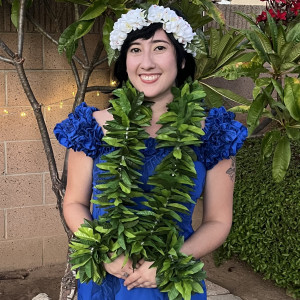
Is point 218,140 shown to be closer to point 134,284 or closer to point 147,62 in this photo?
point 147,62

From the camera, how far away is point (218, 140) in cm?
184

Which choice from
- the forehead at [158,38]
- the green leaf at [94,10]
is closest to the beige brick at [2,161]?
the green leaf at [94,10]

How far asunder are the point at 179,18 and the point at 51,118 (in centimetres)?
199

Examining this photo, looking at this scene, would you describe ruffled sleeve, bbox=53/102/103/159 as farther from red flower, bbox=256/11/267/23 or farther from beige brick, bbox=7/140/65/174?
red flower, bbox=256/11/267/23

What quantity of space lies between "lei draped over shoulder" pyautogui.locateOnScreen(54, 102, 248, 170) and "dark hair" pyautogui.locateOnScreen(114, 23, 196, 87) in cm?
17

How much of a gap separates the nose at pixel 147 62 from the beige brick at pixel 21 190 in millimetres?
2073

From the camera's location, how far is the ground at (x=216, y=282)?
11.5 feet

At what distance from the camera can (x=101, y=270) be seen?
1.78 metres

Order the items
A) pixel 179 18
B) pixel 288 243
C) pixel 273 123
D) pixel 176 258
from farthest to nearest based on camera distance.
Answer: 1. pixel 273 123
2. pixel 288 243
3. pixel 179 18
4. pixel 176 258

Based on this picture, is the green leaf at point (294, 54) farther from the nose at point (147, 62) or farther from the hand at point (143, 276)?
the hand at point (143, 276)

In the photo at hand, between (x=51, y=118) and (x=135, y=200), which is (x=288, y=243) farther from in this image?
(x=135, y=200)

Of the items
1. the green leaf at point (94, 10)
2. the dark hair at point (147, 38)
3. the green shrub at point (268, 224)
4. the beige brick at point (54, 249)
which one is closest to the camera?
the dark hair at point (147, 38)

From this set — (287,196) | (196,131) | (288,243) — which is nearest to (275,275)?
(288,243)

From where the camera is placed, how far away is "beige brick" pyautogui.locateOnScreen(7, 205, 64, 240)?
3639 mm
